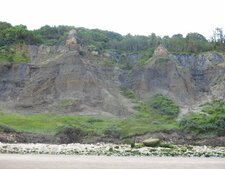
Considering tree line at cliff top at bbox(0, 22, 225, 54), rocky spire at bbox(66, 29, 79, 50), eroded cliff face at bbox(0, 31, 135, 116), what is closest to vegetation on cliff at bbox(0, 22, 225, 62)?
tree line at cliff top at bbox(0, 22, 225, 54)

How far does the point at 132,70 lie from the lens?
13225 centimetres

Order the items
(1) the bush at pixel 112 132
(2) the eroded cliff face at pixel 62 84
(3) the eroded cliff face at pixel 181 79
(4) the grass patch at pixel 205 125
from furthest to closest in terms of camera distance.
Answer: (3) the eroded cliff face at pixel 181 79, (2) the eroded cliff face at pixel 62 84, (4) the grass patch at pixel 205 125, (1) the bush at pixel 112 132

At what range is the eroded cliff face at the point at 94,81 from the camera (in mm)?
109375

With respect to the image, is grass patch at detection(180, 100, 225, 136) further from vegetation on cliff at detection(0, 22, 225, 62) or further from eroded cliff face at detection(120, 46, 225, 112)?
vegetation on cliff at detection(0, 22, 225, 62)

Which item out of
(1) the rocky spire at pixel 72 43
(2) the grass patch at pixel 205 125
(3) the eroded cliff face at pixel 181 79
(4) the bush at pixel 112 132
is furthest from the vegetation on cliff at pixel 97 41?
(4) the bush at pixel 112 132

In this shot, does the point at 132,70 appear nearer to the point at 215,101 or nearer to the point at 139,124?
the point at 215,101

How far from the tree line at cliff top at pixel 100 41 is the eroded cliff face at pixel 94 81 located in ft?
29.3

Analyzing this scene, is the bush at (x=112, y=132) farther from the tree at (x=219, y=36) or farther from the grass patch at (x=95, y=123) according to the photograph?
the tree at (x=219, y=36)

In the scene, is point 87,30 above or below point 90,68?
above

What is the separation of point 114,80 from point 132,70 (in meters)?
7.54

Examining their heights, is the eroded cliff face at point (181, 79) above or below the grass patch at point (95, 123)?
above

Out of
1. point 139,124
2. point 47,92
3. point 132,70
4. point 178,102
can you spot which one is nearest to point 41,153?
point 139,124

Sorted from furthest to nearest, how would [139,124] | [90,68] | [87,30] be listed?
[87,30] → [90,68] → [139,124]

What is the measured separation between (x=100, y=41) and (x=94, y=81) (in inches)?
1618
